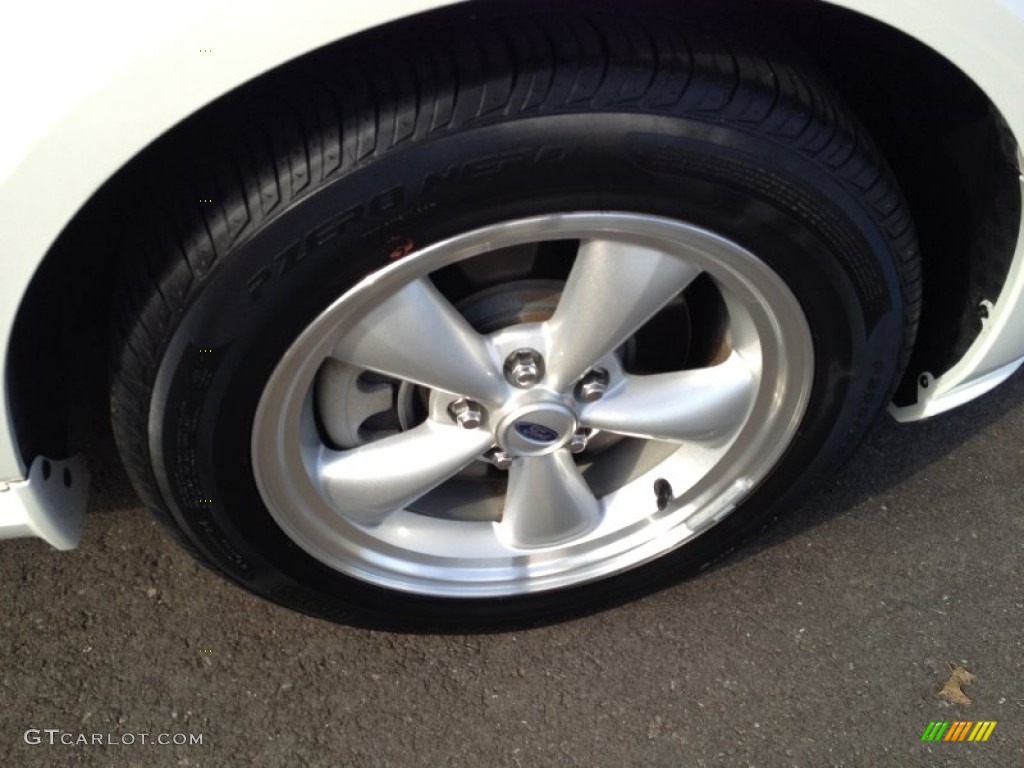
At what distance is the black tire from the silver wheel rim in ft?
0.13

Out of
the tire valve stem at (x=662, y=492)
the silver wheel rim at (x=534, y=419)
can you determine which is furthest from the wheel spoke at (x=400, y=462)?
the tire valve stem at (x=662, y=492)

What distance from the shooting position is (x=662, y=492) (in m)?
1.63

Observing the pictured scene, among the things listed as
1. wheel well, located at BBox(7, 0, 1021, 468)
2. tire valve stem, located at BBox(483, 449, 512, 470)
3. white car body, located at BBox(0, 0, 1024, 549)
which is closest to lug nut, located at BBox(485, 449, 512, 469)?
tire valve stem, located at BBox(483, 449, 512, 470)

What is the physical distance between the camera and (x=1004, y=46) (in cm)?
110

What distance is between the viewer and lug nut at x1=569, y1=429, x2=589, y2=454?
152 centimetres

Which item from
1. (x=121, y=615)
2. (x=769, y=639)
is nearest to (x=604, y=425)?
(x=769, y=639)

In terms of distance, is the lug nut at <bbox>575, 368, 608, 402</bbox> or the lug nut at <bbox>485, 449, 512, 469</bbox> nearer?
the lug nut at <bbox>575, 368, 608, 402</bbox>

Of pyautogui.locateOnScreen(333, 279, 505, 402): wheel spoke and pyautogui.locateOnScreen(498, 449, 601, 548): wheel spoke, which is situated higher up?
pyautogui.locateOnScreen(333, 279, 505, 402): wheel spoke

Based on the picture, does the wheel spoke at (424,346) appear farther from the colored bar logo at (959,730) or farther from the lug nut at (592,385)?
the colored bar logo at (959,730)

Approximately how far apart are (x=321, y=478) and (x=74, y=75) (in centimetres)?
67
